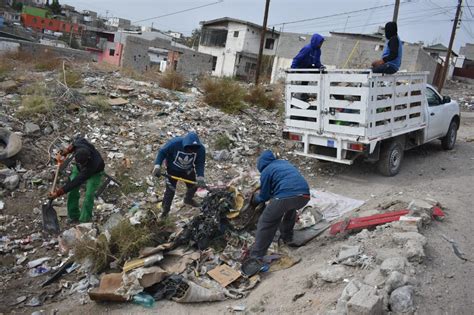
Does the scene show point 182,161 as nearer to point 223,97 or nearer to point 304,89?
point 304,89

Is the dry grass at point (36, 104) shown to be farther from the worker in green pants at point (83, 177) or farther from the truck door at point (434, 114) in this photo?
the truck door at point (434, 114)

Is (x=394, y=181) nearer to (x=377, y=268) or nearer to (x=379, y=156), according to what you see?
(x=379, y=156)

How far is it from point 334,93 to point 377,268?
144 inches

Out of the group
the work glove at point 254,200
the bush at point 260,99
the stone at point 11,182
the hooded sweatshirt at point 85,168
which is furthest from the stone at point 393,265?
the bush at point 260,99

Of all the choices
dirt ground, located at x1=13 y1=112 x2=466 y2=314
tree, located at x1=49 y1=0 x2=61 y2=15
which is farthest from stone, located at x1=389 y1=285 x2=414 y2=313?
tree, located at x1=49 y1=0 x2=61 y2=15

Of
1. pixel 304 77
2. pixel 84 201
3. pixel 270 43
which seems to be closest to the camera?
pixel 84 201

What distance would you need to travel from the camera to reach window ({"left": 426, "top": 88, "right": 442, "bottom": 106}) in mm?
8359

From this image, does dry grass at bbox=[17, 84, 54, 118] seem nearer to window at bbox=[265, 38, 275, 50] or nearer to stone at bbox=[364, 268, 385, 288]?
stone at bbox=[364, 268, 385, 288]

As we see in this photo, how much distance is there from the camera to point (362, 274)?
3.92 metres

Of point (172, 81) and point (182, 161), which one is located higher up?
point (172, 81)

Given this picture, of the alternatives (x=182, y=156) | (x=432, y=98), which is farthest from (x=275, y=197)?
(x=432, y=98)

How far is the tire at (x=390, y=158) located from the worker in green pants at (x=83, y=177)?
4760 millimetres

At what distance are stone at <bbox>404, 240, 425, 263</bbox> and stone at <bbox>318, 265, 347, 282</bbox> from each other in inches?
24.1

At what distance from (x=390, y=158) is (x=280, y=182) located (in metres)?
3.61
